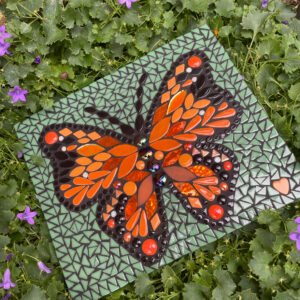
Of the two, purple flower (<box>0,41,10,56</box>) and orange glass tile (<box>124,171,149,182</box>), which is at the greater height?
purple flower (<box>0,41,10,56</box>)

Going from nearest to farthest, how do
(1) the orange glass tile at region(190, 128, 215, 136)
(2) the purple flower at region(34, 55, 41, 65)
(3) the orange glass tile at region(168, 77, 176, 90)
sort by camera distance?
(1) the orange glass tile at region(190, 128, 215, 136) → (3) the orange glass tile at region(168, 77, 176, 90) → (2) the purple flower at region(34, 55, 41, 65)

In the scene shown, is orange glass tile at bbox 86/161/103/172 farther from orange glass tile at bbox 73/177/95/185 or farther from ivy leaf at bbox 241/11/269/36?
A: ivy leaf at bbox 241/11/269/36

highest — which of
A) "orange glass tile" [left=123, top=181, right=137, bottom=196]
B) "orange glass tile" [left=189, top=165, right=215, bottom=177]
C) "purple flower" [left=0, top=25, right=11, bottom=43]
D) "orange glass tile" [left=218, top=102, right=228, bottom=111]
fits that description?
"purple flower" [left=0, top=25, right=11, bottom=43]

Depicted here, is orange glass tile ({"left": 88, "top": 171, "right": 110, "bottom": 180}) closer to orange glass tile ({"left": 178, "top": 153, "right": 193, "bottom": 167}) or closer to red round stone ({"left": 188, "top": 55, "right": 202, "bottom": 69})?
orange glass tile ({"left": 178, "top": 153, "right": 193, "bottom": 167})

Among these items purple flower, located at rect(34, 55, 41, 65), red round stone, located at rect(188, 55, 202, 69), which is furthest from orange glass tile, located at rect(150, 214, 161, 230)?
purple flower, located at rect(34, 55, 41, 65)

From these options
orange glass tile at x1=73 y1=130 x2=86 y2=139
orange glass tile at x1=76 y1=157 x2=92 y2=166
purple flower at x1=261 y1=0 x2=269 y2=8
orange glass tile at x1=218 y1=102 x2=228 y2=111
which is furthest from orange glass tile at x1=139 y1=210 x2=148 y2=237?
purple flower at x1=261 y1=0 x2=269 y2=8

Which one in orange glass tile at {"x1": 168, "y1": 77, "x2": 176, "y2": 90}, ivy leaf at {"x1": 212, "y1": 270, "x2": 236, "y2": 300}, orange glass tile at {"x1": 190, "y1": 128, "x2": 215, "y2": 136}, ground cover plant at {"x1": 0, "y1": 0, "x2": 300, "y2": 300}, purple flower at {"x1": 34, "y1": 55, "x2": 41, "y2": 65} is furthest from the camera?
purple flower at {"x1": 34, "y1": 55, "x2": 41, "y2": 65}

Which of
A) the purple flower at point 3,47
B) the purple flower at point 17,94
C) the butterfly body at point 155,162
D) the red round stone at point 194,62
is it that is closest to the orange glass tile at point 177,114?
the butterfly body at point 155,162

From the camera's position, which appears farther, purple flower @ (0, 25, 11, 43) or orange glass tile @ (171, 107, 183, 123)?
purple flower @ (0, 25, 11, 43)
